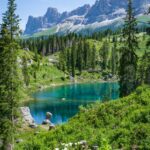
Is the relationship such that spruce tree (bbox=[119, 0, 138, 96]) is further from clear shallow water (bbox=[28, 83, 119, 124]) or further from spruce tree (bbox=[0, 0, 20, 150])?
spruce tree (bbox=[0, 0, 20, 150])

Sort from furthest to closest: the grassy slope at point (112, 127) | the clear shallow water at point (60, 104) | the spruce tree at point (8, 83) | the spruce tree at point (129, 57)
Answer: the clear shallow water at point (60, 104) → the spruce tree at point (129, 57) → the spruce tree at point (8, 83) → the grassy slope at point (112, 127)

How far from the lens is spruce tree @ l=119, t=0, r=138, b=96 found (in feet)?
213

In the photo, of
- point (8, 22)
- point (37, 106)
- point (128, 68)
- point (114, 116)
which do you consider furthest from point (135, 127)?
point (37, 106)

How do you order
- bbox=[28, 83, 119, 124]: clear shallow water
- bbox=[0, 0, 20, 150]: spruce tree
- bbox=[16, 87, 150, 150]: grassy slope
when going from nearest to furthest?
bbox=[16, 87, 150, 150]: grassy slope < bbox=[0, 0, 20, 150]: spruce tree < bbox=[28, 83, 119, 124]: clear shallow water

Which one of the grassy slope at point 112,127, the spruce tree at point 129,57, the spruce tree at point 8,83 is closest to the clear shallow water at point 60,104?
the spruce tree at point 129,57

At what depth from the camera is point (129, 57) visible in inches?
2584

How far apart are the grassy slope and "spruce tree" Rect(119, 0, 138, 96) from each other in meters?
37.4

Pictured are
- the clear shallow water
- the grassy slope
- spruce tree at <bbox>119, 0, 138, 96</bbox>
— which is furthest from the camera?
the clear shallow water

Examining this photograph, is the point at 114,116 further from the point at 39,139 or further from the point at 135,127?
the point at 39,139

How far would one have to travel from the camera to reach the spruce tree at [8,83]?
41594 mm

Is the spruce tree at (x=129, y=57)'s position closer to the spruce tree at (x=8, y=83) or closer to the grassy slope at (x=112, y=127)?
the spruce tree at (x=8, y=83)

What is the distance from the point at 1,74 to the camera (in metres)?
41.6

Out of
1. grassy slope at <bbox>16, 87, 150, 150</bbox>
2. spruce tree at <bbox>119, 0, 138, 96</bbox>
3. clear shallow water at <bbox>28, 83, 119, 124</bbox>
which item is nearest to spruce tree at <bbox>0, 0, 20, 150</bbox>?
grassy slope at <bbox>16, 87, 150, 150</bbox>

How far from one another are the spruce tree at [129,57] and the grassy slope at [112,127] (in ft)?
123
